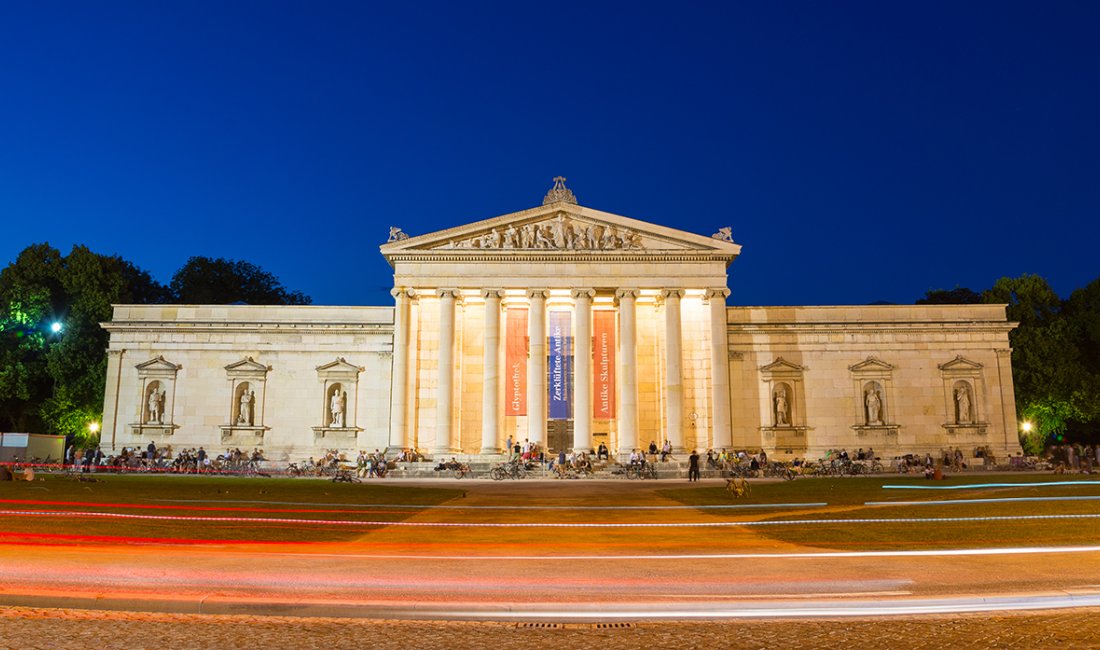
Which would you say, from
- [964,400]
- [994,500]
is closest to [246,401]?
[994,500]

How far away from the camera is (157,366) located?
56625mm

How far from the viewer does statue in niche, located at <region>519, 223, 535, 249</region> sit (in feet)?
175

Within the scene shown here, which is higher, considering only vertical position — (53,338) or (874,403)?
(53,338)

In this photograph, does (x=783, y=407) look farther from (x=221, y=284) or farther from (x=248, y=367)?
(x=221, y=284)

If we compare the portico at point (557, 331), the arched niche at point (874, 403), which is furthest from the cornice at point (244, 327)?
the arched niche at point (874, 403)

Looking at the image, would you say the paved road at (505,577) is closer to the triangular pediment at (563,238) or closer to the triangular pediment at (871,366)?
the triangular pediment at (563,238)

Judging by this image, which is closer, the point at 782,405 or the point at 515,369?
the point at 515,369

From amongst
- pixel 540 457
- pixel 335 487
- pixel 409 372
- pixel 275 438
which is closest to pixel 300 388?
pixel 275 438

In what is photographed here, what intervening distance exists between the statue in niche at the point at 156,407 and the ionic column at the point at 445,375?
794 inches

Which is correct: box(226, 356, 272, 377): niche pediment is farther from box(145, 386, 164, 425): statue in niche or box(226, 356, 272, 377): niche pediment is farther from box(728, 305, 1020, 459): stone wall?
box(728, 305, 1020, 459): stone wall

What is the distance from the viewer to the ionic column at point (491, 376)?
167 ft

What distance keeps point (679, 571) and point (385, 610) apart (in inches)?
177

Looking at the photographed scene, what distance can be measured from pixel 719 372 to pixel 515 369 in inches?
519

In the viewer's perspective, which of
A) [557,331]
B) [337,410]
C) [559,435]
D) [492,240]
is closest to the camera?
[492,240]
